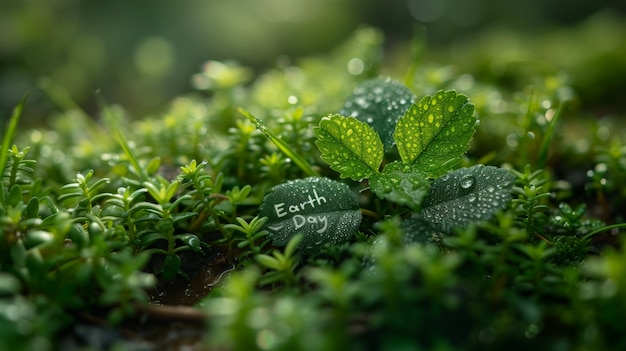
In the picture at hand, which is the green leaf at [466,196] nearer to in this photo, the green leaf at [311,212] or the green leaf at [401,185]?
the green leaf at [401,185]

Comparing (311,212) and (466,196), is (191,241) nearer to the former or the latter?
A: (311,212)

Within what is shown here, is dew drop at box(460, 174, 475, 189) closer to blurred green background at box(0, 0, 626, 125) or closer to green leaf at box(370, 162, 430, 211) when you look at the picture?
green leaf at box(370, 162, 430, 211)

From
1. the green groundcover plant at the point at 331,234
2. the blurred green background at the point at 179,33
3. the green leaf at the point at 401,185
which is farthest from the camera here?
the blurred green background at the point at 179,33

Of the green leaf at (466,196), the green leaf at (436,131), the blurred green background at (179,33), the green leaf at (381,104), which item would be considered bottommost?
the green leaf at (466,196)

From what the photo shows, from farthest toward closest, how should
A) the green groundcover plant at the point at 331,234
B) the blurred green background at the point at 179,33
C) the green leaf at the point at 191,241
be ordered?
the blurred green background at the point at 179,33, the green leaf at the point at 191,241, the green groundcover plant at the point at 331,234

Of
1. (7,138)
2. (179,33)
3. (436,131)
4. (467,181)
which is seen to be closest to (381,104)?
(436,131)

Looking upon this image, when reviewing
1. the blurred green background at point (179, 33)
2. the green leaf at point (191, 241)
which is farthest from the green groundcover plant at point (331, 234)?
the blurred green background at point (179, 33)

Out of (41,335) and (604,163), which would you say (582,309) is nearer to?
(604,163)
